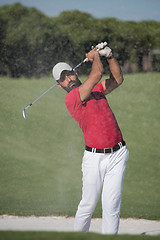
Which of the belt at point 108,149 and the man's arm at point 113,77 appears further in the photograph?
the man's arm at point 113,77

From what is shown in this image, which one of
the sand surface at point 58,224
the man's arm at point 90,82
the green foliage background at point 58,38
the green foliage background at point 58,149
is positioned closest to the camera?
the man's arm at point 90,82

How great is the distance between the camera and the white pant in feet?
8.91

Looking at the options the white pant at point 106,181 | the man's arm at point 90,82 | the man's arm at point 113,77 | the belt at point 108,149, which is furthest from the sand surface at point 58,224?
the man's arm at point 90,82

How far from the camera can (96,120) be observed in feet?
9.00

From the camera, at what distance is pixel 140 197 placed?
516 cm

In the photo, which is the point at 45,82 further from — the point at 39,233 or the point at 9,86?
the point at 39,233

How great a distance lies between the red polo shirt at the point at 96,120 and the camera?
2.74 metres

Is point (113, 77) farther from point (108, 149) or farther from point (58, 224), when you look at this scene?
point (58, 224)

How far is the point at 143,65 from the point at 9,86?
10.3 ft

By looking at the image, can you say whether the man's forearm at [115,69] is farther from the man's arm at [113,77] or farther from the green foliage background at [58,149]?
the green foliage background at [58,149]

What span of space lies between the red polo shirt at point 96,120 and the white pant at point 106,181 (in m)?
0.09

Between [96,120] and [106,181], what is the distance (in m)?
0.44

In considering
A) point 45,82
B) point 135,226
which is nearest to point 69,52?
point 45,82

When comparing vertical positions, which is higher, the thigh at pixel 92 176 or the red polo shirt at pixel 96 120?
the red polo shirt at pixel 96 120
